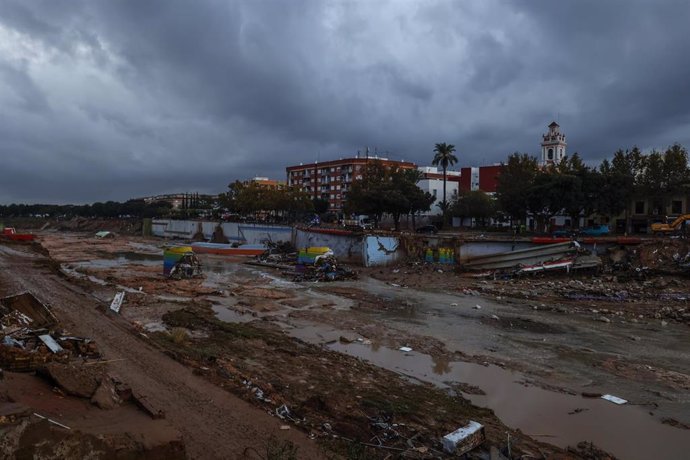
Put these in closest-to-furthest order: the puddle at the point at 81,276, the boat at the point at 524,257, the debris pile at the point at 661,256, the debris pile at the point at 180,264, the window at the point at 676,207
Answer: the debris pile at the point at 661,256, the puddle at the point at 81,276, the boat at the point at 524,257, the debris pile at the point at 180,264, the window at the point at 676,207

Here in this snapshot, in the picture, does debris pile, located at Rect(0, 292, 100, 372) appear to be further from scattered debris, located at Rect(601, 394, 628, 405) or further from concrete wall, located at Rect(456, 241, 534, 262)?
concrete wall, located at Rect(456, 241, 534, 262)

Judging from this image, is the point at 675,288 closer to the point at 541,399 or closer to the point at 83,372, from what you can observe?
the point at 541,399

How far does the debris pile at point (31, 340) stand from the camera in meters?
8.93

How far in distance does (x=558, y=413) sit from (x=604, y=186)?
1696 inches

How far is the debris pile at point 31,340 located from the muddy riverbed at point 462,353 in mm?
2541

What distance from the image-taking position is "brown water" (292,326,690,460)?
9656mm

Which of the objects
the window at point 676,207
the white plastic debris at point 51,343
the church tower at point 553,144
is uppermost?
the church tower at point 553,144

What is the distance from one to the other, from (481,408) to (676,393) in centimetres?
586

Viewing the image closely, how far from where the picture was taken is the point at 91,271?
1518 inches

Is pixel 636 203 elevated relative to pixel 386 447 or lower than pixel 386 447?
elevated

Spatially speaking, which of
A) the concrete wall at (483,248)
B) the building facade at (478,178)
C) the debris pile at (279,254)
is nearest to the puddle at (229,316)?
the concrete wall at (483,248)

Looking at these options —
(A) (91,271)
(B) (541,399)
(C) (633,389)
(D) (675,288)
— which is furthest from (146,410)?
(A) (91,271)

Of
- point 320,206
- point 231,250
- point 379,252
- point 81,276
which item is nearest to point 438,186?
point 320,206

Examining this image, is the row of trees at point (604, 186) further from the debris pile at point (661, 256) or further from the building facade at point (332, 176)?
the building facade at point (332, 176)
